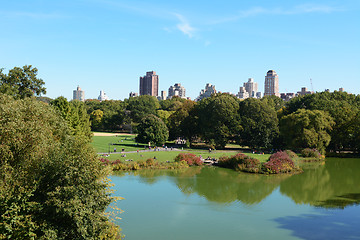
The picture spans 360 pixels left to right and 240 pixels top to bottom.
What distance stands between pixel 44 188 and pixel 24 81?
1147 inches

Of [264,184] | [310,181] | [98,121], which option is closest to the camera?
[264,184]

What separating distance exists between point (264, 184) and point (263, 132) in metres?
25.2

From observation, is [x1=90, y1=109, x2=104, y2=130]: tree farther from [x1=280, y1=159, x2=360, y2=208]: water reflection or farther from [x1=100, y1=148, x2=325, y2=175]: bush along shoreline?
[x1=280, y1=159, x2=360, y2=208]: water reflection

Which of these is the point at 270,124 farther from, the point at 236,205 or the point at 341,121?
the point at 236,205

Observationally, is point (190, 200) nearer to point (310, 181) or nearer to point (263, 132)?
point (310, 181)

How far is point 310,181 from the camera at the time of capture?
34.6 meters

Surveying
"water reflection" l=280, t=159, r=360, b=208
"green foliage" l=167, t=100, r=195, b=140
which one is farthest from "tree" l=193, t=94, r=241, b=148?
"water reflection" l=280, t=159, r=360, b=208

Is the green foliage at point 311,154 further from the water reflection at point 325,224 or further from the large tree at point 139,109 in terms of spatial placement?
the large tree at point 139,109

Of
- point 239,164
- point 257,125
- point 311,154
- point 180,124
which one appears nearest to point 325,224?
point 239,164

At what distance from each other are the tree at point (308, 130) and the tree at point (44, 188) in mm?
42326

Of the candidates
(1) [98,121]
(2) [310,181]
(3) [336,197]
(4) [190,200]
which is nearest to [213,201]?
(4) [190,200]

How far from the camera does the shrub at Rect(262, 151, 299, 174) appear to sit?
124 feet

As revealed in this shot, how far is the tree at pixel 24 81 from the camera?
37938mm

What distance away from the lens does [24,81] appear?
3944 centimetres
